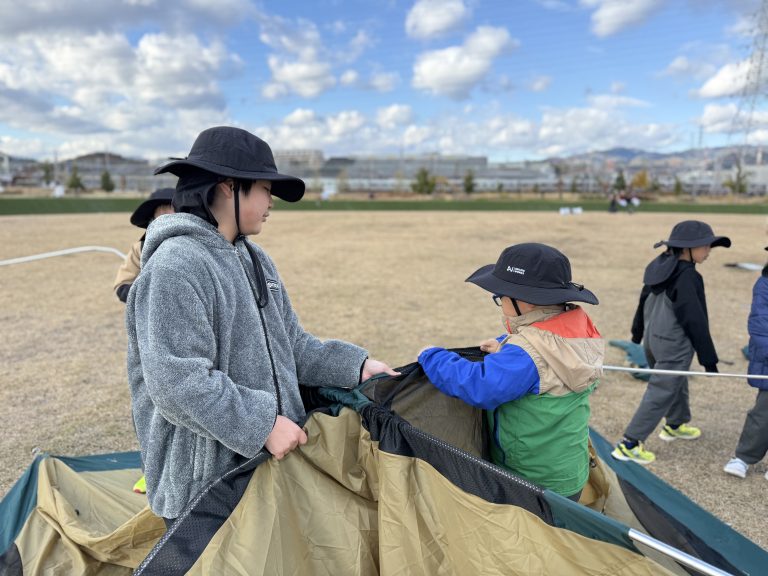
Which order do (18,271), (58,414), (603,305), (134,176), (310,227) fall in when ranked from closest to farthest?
(58,414), (603,305), (18,271), (310,227), (134,176)

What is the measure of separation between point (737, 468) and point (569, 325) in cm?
288

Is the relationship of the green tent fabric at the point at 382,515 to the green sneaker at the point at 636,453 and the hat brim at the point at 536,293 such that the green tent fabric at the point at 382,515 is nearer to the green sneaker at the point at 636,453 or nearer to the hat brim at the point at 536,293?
the hat brim at the point at 536,293

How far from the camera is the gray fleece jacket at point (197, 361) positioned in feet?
5.11

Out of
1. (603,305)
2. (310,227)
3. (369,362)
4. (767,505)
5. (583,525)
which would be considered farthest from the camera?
(310,227)

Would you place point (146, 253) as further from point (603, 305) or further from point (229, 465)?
point (603, 305)

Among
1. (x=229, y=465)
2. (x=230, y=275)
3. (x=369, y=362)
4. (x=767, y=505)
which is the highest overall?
(x=230, y=275)

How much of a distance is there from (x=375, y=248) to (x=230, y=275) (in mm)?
15907

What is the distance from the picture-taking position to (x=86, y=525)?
3.04m

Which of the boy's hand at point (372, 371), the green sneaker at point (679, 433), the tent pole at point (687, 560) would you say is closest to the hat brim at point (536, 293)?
the boy's hand at point (372, 371)

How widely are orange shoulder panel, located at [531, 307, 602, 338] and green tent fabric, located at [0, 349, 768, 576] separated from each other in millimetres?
474

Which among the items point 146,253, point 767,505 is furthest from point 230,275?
point 767,505

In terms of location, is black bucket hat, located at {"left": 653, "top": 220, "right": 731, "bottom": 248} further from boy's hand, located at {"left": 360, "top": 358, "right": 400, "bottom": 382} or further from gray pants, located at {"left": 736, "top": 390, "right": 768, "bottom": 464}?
boy's hand, located at {"left": 360, "top": 358, "right": 400, "bottom": 382}

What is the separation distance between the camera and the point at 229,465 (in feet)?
5.90

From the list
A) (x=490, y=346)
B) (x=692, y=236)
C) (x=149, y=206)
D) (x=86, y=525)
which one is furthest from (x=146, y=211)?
(x=692, y=236)
